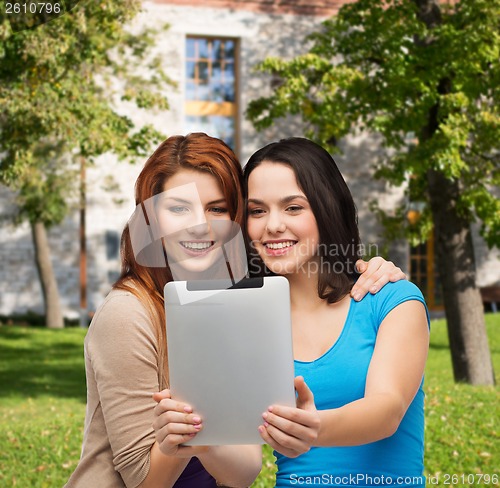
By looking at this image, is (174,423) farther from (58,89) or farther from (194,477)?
(58,89)

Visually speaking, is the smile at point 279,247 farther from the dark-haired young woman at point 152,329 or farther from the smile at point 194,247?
the smile at point 194,247

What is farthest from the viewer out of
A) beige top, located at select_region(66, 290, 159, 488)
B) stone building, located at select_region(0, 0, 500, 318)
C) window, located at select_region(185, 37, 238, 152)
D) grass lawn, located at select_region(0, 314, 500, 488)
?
window, located at select_region(185, 37, 238, 152)

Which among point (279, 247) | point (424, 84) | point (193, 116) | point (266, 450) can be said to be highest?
point (424, 84)

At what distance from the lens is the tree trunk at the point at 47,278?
19.4 m

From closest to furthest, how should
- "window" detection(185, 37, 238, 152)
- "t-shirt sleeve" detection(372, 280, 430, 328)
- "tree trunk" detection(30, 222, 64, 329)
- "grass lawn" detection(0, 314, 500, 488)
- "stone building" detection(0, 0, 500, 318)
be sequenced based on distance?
"t-shirt sleeve" detection(372, 280, 430, 328) < "grass lawn" detection(0, 314, 500, 488) < "tree trunk" detection(30, 222, 64, 329) < "stone building" detection(0, 0, 500, 318) < "window" detection(185, 37, 238, 152)

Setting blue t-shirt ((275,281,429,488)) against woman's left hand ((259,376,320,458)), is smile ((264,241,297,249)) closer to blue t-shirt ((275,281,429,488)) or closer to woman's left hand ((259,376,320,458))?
blue t-shirt ((275,281,429,488))

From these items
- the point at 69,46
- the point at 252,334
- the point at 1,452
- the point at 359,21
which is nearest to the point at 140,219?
the point at 252,334

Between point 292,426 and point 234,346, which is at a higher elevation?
point 234,346

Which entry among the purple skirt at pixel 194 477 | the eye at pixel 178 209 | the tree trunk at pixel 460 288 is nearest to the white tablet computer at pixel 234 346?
the eye at pixel 178 209

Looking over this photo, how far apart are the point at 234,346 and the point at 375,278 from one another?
2.52ft

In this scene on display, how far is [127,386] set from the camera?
2119 millimetres

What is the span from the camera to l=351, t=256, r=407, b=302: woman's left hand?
238 cm

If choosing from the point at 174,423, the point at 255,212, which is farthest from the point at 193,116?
the point at 174,423

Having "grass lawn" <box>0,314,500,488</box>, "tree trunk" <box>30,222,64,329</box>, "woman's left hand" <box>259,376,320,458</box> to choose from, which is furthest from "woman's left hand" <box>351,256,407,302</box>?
"tree trunk" <box>30,222,64,329</box>
